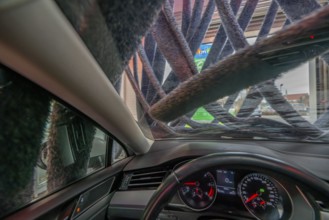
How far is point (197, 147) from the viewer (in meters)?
1.71

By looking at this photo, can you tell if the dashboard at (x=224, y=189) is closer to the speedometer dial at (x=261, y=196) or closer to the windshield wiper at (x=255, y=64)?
the speedometer dial at (x=261, y=196)

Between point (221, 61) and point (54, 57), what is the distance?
939 mm

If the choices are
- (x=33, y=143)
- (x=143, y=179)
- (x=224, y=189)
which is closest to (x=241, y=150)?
(x=224, y=189)

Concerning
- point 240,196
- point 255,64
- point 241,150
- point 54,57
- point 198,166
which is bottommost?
point 240,196

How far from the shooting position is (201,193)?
1.49 m

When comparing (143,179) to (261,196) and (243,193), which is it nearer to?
(243,193)

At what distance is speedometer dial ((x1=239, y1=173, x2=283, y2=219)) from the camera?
124 cm

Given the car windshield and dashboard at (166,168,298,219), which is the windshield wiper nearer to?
the car windshield

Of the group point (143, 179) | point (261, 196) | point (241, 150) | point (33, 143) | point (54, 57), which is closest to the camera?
point (54, 57)

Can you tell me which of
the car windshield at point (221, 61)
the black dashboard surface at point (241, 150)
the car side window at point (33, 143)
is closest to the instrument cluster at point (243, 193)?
the black dashboard surface at point (241, 150)

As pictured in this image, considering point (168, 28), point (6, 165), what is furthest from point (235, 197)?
point (6, 165)

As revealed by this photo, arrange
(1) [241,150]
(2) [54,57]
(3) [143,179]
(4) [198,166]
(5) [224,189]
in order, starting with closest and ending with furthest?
(2) [54,57]
(4) [198,166]
(5) [224,189]
(1) [241,150]
(3) [143,179]

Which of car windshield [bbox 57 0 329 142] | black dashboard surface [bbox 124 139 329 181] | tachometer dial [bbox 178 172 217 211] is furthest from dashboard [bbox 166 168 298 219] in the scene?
car windshield [bbox 57 0 329 142]

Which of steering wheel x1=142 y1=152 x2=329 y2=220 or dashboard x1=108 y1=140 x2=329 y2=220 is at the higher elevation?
steering wheel x1=142 y1=152 x2=329 y2=220
